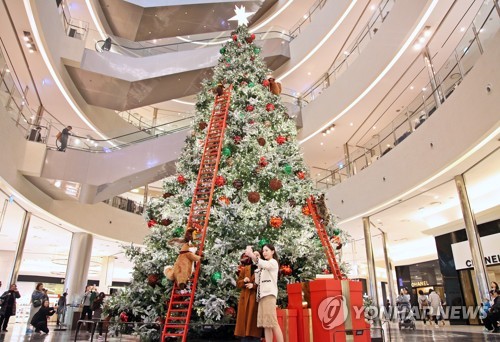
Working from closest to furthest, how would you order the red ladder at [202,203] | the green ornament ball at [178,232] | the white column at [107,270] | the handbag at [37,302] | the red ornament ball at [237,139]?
the red ladder at [202,203] → the green ornament ball at [178,232] → the red ornament ball at [237,139] → the handbag at [37,302] → the white column at [107,270]

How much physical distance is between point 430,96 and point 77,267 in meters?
14.0

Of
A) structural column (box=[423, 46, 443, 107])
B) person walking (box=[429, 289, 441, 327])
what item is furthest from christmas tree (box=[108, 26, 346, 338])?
person walking (box=[429, 289, 441, 327])

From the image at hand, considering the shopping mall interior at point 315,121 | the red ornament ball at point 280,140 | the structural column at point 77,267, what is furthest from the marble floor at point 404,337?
the structural column at point 77,267

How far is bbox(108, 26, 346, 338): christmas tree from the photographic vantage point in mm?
4844

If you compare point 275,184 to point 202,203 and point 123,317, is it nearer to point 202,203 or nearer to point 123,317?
point 202,203

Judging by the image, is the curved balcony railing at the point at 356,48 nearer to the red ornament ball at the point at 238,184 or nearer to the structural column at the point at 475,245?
the structural column at the point at 475,245

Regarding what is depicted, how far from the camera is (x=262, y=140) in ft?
20.3

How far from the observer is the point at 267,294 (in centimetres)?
374

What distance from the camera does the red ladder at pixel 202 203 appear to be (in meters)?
4.51

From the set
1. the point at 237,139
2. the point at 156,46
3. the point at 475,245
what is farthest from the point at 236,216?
the point at 156,46

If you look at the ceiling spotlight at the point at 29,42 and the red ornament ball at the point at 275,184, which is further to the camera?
the ceiling spotlight at the point at 29,42

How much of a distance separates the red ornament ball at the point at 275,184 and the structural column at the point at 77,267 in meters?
11.4

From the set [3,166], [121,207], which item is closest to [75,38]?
[3,166]

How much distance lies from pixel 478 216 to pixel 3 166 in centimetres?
1392
